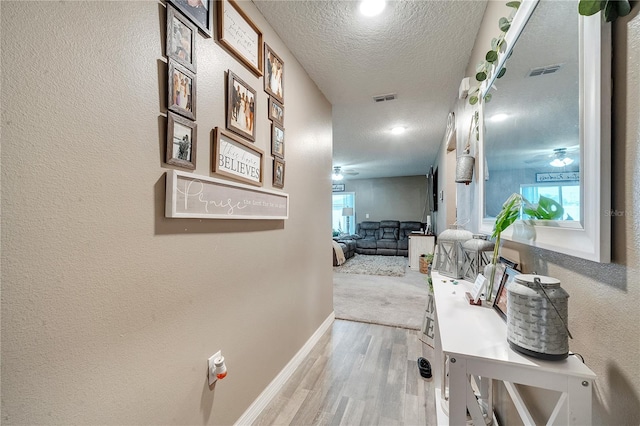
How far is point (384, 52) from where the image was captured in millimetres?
1924

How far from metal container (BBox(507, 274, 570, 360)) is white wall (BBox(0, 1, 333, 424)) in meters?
1.13

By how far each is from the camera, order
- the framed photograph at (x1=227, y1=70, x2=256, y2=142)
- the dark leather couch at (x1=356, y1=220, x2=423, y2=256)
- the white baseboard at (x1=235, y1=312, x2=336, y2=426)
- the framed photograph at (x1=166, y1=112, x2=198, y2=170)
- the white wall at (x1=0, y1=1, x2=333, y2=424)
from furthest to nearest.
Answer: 1. the dark leather couch at (x1=356, y1=220, x2=423, y2=256)
2. the white baseboard at (x1=235, y1=312, x2=336, y2=426)
3. the framed photograph at (x1=227, y1=70, x2=256, y2=142)
4. the framed photograph at (x1=166, y1=112, x2=198, y2=170)
5. the white wall at (x1=0, y1=1, x2=333, y2=424)

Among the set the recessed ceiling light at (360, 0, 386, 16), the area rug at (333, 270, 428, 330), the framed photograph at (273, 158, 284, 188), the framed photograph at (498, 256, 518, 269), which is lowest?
the area rug at (333, 270, 428, 330)

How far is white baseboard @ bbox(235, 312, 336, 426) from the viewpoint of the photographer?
1382mm

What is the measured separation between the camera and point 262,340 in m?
→ 1.53

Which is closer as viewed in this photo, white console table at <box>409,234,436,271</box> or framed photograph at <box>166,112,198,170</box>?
framed photograph at <box>166,112,198,170</box>

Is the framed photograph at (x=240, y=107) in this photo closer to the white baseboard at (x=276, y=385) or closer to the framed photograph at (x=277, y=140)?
the framed photograph at (x=277, y=140)

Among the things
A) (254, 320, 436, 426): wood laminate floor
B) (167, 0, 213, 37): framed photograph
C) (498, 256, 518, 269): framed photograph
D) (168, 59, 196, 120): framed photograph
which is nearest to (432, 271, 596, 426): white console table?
(498, 256, 518, 269): framed photograph

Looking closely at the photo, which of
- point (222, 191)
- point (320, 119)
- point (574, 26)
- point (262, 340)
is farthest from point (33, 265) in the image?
point (320, 119)

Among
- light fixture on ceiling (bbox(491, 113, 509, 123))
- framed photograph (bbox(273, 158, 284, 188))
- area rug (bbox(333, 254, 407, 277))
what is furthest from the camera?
area rug (bbox(333, 254, 407, 277))

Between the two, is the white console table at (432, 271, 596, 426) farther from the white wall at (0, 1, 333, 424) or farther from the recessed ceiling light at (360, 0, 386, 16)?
the recessed ceiling light at (360, 0, 386, 16)

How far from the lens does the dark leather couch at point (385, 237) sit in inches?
289

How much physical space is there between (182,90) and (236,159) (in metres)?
0.38

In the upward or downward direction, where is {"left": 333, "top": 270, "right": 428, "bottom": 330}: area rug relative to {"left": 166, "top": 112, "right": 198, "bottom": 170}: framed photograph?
downward
